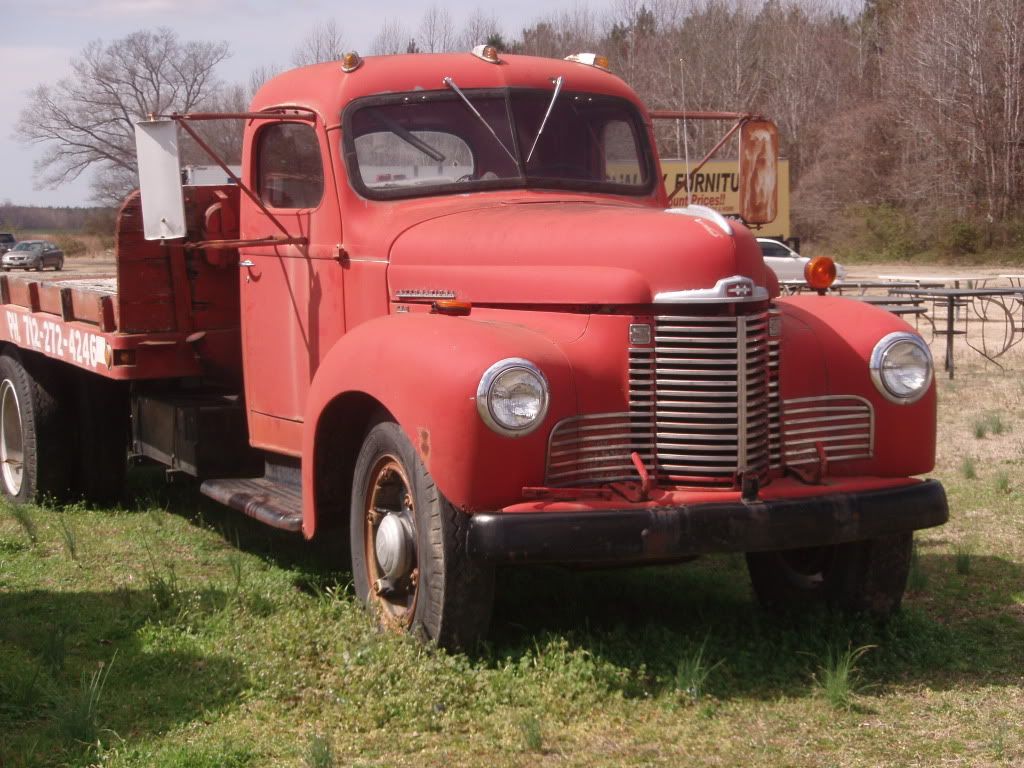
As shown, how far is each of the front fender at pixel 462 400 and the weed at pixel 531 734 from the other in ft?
2.26

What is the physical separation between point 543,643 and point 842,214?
43346 mm

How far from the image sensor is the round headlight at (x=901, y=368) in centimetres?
485

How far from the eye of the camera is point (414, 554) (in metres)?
4.69

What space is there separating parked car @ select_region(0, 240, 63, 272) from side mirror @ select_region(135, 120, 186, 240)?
4326 cm

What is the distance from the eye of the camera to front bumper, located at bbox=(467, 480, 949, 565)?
165 inches

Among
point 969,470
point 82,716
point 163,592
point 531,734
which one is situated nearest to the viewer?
point 531,734

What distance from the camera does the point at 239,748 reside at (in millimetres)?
3922

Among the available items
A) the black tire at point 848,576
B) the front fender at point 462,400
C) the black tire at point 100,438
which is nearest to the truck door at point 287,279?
the front fender at point 462,400

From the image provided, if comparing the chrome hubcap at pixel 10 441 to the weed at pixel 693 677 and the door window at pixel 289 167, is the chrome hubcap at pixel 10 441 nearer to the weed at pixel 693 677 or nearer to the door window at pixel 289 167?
A: the door window at pixel 289 167

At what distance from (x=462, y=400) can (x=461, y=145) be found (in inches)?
70.8

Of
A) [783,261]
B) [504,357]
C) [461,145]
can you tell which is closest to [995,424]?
[461,145]

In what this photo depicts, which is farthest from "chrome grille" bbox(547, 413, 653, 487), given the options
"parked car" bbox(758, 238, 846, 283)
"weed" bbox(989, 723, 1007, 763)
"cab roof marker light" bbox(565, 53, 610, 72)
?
"parked car" bbox(758, 238, 846, 283)

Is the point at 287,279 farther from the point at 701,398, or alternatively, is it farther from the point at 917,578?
the point at 917,578

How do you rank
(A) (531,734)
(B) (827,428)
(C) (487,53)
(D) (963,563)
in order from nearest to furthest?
(A) (531,734) < (B) (827,428) < (C) (487,53) < (D) (963,563)
